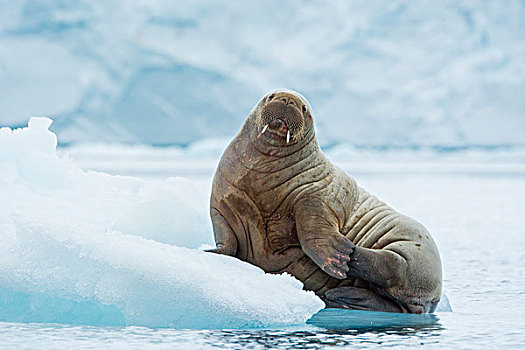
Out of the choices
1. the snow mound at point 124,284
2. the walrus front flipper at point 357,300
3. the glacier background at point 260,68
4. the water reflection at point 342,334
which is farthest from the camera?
the glacier background at point 260,68

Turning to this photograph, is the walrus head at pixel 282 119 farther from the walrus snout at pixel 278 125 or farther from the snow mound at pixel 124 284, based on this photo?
the snow mound at pixel 124 284

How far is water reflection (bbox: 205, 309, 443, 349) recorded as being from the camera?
3.44 meters

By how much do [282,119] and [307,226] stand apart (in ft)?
2.25

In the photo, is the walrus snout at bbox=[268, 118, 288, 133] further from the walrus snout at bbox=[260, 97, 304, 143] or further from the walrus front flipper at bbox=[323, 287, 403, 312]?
the walrus front flipper at bbox=[323, 287, 403, 312]

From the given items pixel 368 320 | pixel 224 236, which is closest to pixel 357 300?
pixel 368 320

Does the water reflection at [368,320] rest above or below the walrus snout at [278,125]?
below

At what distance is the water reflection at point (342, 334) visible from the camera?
344cm

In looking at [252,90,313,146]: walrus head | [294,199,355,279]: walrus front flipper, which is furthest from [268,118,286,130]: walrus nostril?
[294,199,355,279]: walrus front flipper

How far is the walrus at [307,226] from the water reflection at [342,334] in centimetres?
26

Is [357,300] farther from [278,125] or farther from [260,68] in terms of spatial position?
[260,68]

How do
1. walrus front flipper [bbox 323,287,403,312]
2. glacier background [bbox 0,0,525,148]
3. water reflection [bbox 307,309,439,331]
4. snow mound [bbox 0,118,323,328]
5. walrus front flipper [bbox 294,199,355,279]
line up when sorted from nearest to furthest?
snow mound [bbox 0,118,323,328], water reflection [bbox 307,309,439,331], walrus front flipper [bbox 294,199,355,279], walrus front flipper [bbox 323,287,403,312], glacier background [bbox 0,0,525,148]

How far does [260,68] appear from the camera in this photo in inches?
1312

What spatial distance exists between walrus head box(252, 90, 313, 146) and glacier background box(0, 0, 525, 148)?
26.3 m

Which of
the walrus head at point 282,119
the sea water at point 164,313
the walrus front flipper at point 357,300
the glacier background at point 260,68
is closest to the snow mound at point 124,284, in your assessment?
the sea water at point 164,313
